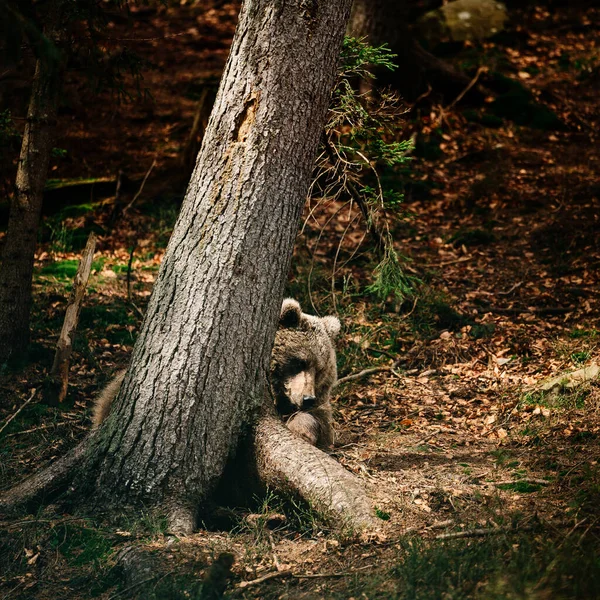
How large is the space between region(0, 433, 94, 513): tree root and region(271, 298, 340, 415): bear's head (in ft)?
5.81

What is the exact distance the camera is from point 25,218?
20.5 feet

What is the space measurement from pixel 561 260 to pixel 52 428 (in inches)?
262

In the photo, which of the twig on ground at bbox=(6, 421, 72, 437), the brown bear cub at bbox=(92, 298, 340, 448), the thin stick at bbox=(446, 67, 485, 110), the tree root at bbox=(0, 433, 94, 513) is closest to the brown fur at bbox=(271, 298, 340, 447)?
the brown bear cub at bbox=(92, 298, 340, 448)

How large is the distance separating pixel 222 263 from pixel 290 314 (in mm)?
1744

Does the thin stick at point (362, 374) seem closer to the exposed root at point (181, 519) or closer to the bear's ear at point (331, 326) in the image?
the bear's ear at point (331, 326)

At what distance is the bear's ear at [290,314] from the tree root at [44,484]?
6.76 ft

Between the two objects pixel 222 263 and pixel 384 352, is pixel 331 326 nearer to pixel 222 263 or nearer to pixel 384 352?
pixel 384 352

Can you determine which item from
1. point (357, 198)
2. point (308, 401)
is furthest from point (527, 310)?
point (308, 401)

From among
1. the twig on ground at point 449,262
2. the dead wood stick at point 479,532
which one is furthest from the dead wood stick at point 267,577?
the twig on ground at point 449,262

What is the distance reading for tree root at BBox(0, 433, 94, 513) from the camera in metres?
4.39

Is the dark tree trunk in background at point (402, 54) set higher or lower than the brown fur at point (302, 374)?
higher

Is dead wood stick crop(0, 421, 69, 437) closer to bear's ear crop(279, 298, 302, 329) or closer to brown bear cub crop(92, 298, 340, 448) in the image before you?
brown bear cub crop(92, 298, 340, 448)

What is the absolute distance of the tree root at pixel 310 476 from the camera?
3932mm

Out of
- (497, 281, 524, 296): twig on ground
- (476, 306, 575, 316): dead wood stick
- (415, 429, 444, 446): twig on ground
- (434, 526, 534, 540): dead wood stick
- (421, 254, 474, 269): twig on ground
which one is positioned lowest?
(415, 429, 444, 446): twig on ground
